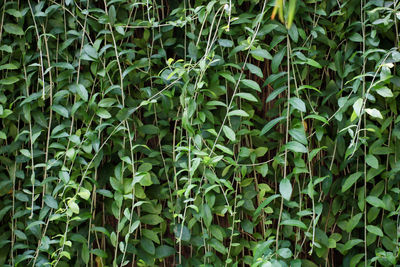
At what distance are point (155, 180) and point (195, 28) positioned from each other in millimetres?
525

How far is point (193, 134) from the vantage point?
125 centimetres

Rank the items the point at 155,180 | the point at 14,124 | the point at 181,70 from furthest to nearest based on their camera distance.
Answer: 1. the point at 14,124
2. the point at 155,180
3. the point at 181,70

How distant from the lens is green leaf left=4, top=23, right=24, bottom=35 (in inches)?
55.2

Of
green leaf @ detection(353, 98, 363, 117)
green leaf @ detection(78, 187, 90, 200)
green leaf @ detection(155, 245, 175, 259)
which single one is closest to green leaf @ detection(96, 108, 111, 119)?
green leaf @ detection(78, 187, 90, 200)

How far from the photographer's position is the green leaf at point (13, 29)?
1.40m

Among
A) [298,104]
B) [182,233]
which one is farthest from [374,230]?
[182,233]

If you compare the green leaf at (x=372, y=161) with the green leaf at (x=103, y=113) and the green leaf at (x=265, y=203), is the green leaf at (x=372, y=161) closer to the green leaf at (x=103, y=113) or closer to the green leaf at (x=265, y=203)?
the green leaf at (x=265, y=203)

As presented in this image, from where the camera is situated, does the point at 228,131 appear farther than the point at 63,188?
No

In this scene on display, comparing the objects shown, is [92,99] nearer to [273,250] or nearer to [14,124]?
[14,124]

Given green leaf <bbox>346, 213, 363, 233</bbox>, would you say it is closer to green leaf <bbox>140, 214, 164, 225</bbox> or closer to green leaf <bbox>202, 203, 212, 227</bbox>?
green leaf <bbox>202, 203, 212, 227</bbox>

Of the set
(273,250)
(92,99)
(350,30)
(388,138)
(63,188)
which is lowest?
(273,250)

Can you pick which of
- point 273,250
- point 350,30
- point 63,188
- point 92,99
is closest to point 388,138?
point 350,30

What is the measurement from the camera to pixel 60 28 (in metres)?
1.42

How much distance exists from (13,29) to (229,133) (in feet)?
2.72
